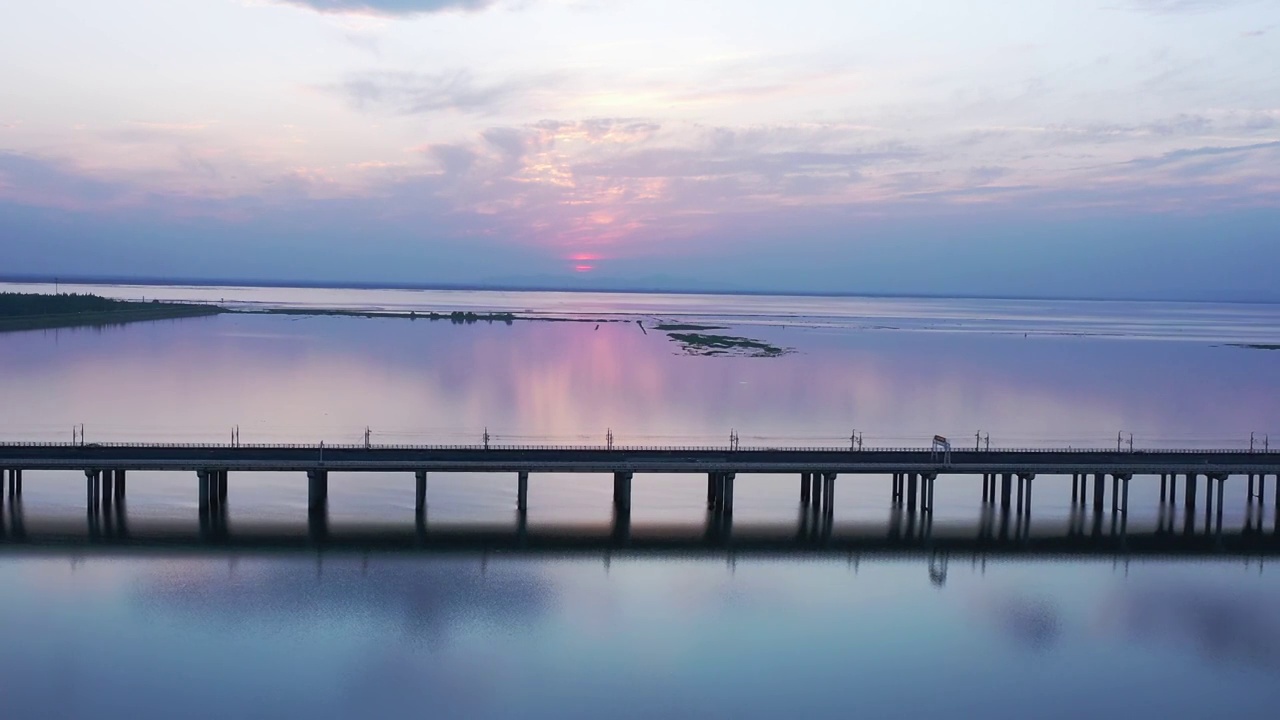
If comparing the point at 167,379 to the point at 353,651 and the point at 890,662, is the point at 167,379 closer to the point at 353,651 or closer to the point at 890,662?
the point at 353,651

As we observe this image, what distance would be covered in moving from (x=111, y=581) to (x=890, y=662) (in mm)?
20899

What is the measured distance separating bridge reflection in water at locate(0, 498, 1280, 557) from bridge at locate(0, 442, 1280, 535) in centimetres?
91

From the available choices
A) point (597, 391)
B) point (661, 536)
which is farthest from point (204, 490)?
point (597, 391)

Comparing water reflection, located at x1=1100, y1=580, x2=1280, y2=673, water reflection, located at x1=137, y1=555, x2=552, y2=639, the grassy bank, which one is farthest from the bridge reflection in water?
the grassy bank

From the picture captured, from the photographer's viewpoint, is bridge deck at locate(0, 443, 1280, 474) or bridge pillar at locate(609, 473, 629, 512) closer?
bridge deck at locate(0, 443, 1280, 474)

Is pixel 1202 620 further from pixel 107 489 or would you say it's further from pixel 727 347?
pixel 727 347

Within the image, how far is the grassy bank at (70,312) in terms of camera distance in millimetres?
113562

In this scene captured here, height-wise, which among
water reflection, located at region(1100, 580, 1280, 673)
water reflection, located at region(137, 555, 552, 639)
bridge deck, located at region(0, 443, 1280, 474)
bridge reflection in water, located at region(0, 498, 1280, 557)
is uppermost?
bridge deck, located at region(0, 443, 1280, 474)

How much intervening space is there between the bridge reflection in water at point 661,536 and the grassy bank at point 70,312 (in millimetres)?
91375

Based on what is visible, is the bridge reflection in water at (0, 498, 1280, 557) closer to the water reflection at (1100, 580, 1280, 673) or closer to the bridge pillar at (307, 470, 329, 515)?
the bridge pillar at (307, 470, 329, 515)

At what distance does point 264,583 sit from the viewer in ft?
90.4

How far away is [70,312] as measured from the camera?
12406cm

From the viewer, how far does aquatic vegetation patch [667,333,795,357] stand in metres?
97.1

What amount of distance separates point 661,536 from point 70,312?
381 ft
